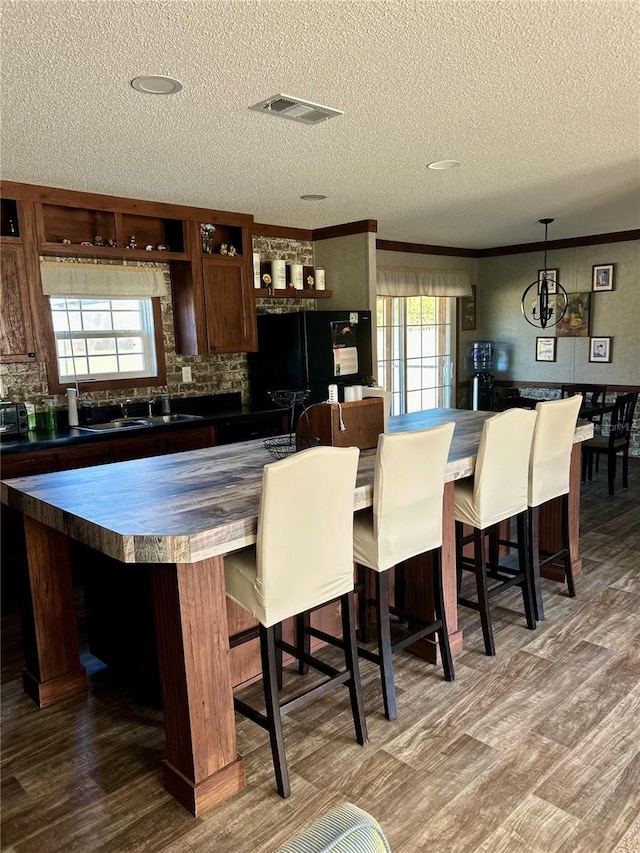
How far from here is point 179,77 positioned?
2.31 meters

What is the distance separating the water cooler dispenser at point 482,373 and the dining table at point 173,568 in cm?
495

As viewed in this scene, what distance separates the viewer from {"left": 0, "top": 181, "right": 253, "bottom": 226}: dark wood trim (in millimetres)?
3822

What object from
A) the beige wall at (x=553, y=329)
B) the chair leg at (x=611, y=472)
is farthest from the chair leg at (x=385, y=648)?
the beige wall at (x=553, y=329)

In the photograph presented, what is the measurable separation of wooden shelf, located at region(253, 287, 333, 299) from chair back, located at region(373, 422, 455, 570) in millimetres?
3200

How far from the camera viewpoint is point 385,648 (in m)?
2.43

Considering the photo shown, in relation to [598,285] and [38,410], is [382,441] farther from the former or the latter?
[598,285]

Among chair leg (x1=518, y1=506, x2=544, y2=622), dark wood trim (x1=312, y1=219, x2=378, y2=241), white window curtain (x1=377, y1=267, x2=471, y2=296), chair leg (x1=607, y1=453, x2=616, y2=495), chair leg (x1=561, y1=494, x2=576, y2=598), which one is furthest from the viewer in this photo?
white window curtain (x1=377, y1=267, x2=471, y2=296)

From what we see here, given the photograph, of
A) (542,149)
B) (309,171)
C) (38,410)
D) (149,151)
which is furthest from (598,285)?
(38,410)

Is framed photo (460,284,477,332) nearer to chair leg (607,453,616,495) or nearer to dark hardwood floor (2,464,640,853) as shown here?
chair leg (607,453,616,495)

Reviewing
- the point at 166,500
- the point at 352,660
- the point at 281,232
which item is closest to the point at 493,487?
the point at 352,660

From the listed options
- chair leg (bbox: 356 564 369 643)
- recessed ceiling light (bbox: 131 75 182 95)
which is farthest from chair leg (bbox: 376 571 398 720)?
recessed ceiling light (bbox: 131 75 182 95)

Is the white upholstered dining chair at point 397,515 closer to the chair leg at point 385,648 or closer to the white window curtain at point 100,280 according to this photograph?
the chair leg at point 385,648

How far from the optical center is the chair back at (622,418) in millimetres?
5656

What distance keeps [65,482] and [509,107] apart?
2.53 m
